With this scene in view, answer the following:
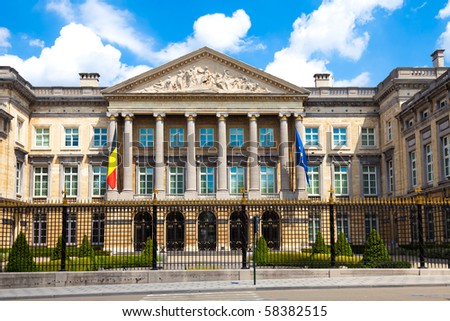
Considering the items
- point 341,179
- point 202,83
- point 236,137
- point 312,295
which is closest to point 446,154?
point 341,179

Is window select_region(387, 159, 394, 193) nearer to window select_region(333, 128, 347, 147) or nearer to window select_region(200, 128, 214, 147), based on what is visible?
window select_region(333, 128, 347, 147)

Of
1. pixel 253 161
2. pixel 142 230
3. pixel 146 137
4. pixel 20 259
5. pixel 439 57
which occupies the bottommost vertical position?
pixel 20 259

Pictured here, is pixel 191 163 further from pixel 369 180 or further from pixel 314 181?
pixel 369 180

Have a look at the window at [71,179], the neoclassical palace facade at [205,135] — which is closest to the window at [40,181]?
the neoclassical palace facade at [205,135]

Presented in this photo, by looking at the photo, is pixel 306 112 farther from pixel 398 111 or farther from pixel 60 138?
pixel 60 138

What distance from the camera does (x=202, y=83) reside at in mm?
54031

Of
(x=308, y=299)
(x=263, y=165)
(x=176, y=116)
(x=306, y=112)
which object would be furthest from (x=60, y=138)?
(x=308, y=299)

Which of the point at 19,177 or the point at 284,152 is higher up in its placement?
the point at 284,152

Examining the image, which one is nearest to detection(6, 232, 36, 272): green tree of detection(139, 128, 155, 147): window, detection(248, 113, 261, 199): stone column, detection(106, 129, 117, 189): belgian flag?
detection(106, 129, 117, 189): belgian flag

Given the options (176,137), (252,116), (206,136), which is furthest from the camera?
(206,136)

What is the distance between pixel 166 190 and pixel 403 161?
22296 mm

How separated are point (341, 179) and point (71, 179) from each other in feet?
88.1

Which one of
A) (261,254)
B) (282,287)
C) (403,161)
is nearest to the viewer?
(282,287)

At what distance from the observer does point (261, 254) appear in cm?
2595
